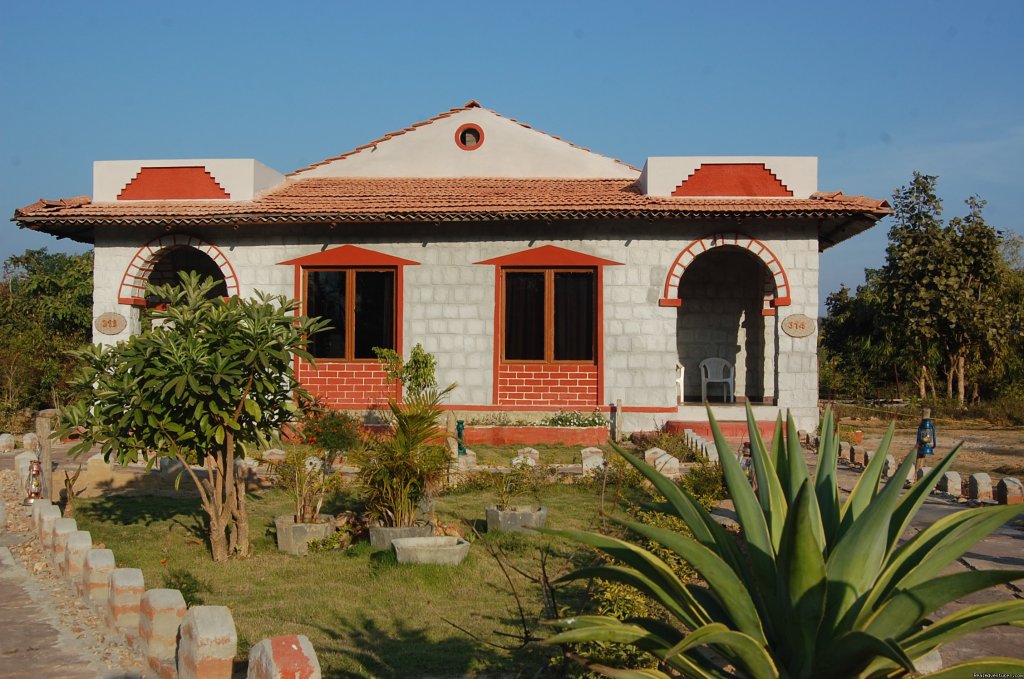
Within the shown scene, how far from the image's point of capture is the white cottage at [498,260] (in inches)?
650

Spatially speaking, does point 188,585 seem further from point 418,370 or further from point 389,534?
point 418,370

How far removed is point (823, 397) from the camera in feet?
91.9

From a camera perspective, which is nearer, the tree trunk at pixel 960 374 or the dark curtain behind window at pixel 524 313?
the dark curtain behind window at pixel 524 313

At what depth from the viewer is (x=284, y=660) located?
4297mm

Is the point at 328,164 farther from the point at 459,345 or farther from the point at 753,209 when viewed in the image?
the point at 753,209

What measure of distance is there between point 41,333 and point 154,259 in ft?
18.2

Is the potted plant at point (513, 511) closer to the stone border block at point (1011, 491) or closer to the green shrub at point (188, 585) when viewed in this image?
the green shrub at point (188, 585)

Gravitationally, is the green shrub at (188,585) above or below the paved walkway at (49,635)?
above

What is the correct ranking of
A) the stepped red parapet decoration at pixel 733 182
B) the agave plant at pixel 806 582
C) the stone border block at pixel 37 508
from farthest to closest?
the stepped red parapet decoration at pixel 733 182
the stone border block at pixel 37 508
the agave plant at pixel 806 582

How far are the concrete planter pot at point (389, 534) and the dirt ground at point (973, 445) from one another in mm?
9513

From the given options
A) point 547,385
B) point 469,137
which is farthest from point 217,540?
point 469,137

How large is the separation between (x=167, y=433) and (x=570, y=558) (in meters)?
3.78

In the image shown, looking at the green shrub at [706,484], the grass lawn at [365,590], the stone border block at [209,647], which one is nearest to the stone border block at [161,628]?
the grass lawn at [365,590]

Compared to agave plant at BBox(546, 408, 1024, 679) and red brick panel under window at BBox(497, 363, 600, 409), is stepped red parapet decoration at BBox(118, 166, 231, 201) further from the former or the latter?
agave plant at BBox(546, 408, 1024, 679)
